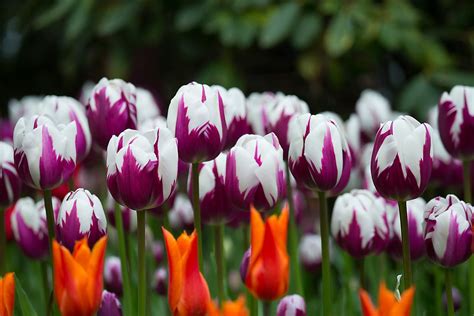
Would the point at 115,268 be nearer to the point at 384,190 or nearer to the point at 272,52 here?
the point at 384,190

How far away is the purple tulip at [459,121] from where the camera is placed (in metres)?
1.18

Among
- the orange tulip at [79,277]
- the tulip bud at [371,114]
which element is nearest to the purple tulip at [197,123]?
the orange tulip at [79,277]

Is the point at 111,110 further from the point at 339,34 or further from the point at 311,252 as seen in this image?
the point at 339,34

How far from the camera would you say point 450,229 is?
969 mm

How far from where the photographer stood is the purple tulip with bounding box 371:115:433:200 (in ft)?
3.05

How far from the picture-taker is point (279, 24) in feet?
7.87

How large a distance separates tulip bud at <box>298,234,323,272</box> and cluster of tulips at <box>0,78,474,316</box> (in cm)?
33

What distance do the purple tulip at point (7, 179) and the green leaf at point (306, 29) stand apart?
1375 mm

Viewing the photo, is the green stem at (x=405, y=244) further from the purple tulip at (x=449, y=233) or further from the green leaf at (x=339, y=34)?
the green leaf at (x=339, y=34)

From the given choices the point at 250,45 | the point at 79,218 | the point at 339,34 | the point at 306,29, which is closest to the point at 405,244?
the point at 79,218

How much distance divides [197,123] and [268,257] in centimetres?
23

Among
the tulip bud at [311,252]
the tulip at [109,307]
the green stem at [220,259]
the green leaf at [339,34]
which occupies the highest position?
the green leaf at [339,34]

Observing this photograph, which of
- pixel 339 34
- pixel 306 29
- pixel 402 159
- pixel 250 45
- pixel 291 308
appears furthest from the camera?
pixel 250 45

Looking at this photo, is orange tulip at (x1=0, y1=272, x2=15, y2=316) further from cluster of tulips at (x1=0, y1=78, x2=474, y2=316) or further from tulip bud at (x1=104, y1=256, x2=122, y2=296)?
tulip bud at (x1=104, y1=256, x2=122, y2=296)
